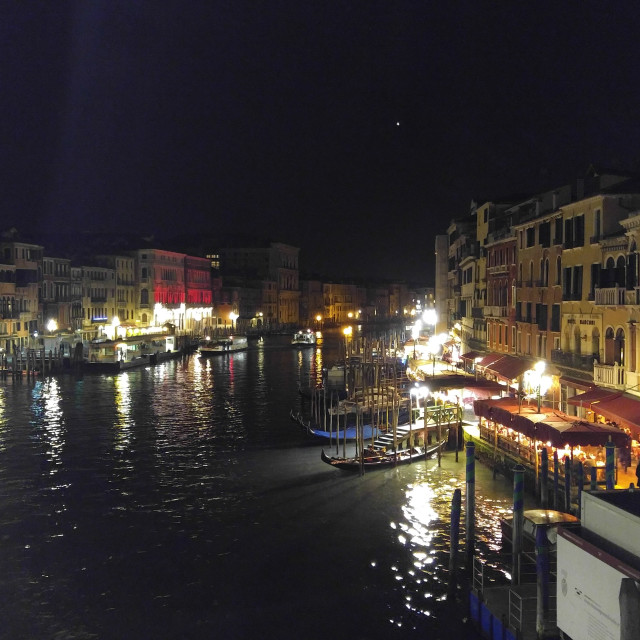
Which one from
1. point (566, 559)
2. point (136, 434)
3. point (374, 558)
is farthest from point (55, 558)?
point (136, 434)

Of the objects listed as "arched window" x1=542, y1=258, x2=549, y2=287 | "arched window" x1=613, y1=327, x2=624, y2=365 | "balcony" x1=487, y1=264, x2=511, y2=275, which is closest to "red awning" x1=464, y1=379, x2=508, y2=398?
"arched window" x1=542, y1=258, x2=549, y2=287

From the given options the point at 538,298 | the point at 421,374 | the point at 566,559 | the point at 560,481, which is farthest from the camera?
the point at 421,374

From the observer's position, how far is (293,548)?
16.5m

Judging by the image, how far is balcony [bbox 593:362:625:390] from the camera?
20609 millimetres

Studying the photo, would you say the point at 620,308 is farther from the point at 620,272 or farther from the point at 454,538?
the point at 454,538

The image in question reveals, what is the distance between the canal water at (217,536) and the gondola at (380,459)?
1.21 ft

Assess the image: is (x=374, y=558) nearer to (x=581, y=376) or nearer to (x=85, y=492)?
(x=85, y=492)

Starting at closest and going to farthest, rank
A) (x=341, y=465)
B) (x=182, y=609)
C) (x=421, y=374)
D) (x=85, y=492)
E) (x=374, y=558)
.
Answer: (x=182, y=609), (x=374, y=558), (x=85, y=492), (x=341, y=465), (x=421, y=374)

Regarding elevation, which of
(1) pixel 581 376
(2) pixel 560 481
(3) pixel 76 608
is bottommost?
(3) pixel 76 608

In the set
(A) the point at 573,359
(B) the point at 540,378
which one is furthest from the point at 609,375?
(B) the point at 540,378

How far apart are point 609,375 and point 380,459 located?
6.93 metres

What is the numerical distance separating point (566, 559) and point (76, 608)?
888 centimetres

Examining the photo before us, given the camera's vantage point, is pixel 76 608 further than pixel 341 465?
No

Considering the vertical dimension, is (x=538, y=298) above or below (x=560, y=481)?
above
